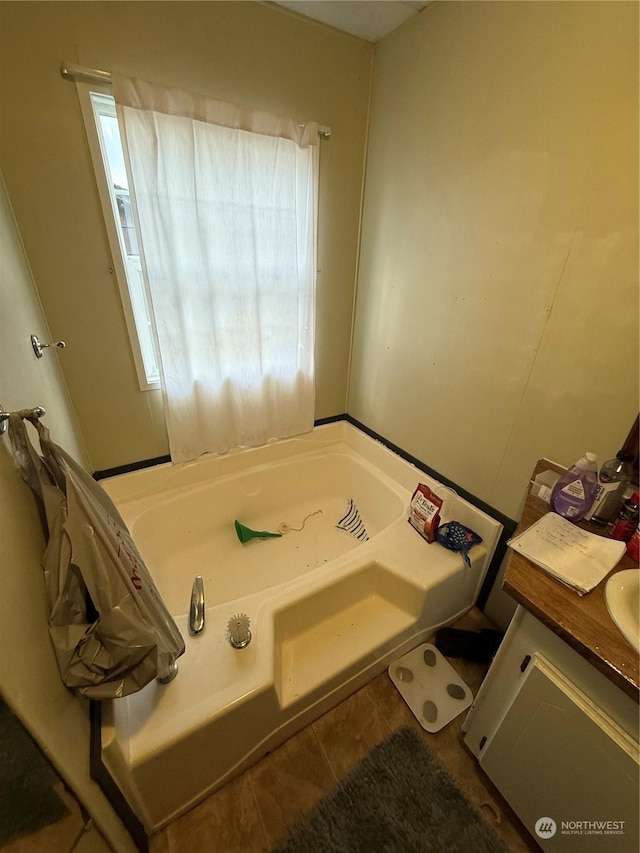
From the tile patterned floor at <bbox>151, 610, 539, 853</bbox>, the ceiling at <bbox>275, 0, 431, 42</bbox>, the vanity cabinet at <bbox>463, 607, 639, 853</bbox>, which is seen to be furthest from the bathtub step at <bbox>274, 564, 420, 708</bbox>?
the ceiling at <bbox>275, 0, 431, 42</bbox>

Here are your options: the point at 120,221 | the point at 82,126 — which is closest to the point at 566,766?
the point at 120,221

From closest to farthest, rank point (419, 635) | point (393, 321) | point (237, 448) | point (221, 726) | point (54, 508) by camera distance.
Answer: point (54, 508) < point (221, 726) < point (419, 635) < point (393, 321) < point (237, 448)

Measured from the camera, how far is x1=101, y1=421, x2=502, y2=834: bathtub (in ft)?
2.87

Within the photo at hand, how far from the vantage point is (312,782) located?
1.03m

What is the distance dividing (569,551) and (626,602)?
0.46 ft

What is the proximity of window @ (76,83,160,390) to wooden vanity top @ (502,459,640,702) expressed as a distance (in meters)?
1.51

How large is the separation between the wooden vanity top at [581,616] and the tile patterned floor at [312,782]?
77 centimetres

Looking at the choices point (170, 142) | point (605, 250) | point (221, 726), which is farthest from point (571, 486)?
point (170, 142)

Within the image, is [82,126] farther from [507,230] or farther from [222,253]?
[507,230]

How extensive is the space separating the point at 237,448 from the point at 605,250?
1.65m

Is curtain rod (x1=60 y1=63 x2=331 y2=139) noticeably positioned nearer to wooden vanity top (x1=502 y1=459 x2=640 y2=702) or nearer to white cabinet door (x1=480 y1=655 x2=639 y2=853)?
wooden vanity top (x1=502 y1=459 x2=640 y2=702)

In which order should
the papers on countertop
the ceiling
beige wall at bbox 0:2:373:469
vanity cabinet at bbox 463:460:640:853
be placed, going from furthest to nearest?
the ceiling, beige wall at bbox 0:2:373:469, the papers on countertop, vanity cabinet at bbox 463:460:640:853

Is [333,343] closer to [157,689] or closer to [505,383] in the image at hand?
[505,383]

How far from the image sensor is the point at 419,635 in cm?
136
